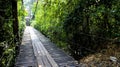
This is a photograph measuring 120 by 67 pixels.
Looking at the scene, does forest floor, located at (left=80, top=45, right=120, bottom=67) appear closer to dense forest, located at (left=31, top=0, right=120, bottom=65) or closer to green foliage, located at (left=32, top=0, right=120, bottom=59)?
dense forest, located at (left=31, top=0, right=120, bottom=65)

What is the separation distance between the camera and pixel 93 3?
22.1ft

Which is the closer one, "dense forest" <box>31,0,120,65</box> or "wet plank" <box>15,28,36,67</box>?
"dense forest" <box>31,0,120,65</box>

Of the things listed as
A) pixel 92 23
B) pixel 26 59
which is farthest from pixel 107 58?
pixel 26 59

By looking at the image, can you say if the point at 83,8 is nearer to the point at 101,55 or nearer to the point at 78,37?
the point at 78,37

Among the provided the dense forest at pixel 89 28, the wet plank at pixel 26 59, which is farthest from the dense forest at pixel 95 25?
the wet plank at pixel 26 59

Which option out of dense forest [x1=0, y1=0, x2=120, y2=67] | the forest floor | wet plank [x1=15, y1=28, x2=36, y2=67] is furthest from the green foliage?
A: wet plank [x1=15, y1=28, x2=36, y2=67]

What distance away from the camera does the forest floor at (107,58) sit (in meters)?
5.34

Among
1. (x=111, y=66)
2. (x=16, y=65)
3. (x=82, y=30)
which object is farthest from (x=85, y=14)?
(x=16, y=65)

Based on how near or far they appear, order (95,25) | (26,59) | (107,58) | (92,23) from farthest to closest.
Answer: (26,59) → (92,23) → (95,25) → (107,58)

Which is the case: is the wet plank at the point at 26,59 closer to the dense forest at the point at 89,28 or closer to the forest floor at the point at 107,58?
the dense forest at the point at 89,28

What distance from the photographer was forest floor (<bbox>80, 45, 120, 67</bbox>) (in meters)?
5.34

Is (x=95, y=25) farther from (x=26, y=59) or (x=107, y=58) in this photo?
(x=26, y=59)

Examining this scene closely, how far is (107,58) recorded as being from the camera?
18.7ft

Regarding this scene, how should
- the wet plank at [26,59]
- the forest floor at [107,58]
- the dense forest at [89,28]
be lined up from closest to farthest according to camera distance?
1. the forest floor at [107,58]
2. the dense forest at [89,28]
3. the wet plank at [26,59]
